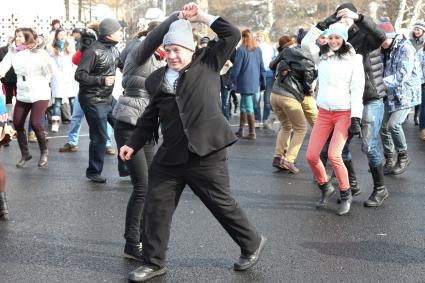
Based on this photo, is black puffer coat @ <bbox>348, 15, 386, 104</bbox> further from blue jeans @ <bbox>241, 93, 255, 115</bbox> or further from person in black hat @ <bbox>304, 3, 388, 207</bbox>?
blue jeans @ <bbox>241, 93, 255, 115</bbox>

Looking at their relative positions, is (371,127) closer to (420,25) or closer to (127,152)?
(127,152)

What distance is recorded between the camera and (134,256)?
538 cm

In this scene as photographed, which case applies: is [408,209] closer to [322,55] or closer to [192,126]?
[322,55]

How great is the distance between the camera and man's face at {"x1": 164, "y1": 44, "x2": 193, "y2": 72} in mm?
4746

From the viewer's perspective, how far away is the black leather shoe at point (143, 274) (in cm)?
487

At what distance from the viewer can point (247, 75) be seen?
12133 millimetres

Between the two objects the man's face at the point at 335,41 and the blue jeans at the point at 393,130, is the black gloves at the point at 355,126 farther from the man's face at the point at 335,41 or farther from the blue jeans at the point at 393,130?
the blue jeans at the point at 393,130

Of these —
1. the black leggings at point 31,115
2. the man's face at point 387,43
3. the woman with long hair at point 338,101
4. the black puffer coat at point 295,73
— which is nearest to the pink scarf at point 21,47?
the black leggings at point 31,115

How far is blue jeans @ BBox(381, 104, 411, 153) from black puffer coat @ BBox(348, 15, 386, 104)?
1724 millimetres

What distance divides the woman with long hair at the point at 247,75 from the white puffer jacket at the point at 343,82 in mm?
5138

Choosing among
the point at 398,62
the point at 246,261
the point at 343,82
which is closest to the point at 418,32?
the point at 398,62

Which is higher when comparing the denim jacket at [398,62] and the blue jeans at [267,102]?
the denim jacket at [398,62]

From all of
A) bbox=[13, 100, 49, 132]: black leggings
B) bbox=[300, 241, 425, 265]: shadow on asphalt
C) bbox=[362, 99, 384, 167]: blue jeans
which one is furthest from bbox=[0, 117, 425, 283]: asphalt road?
bbox=[13, 100, 49, 132]: black leggings

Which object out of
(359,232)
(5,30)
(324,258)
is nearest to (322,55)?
(359,232)
